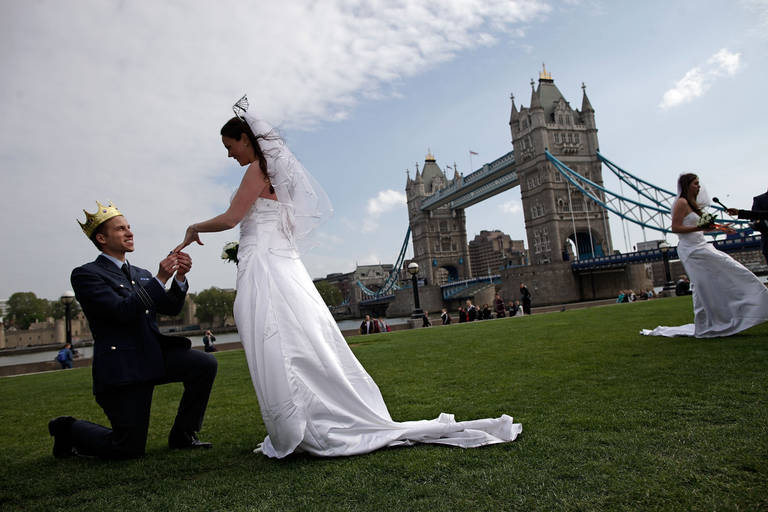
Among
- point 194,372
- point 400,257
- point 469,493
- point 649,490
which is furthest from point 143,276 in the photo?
point 400,257

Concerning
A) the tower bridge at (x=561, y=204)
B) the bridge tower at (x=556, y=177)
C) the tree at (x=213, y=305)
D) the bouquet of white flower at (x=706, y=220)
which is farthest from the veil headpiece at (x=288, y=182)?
the tree at (x=213, y=305)

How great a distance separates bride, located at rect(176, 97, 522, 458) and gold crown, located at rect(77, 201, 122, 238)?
484 millimetres

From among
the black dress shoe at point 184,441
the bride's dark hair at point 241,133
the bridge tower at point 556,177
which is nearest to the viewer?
the black dress shoe at point 184,441

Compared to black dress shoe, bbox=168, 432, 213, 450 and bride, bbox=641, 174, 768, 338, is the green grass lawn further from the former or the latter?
bride, bbox=641, 174, 768, 338

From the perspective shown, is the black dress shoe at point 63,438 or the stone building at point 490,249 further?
→ the stone building at point 490,249

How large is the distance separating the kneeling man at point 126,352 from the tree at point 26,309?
90.0 m

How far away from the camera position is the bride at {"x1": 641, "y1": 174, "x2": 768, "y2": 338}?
5.34m

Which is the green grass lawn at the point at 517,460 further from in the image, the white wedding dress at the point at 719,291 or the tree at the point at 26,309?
the tree at the point at 26,309

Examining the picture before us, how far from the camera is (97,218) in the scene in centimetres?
300

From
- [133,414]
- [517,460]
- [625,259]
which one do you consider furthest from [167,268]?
[625,259]

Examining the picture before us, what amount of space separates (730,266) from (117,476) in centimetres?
601

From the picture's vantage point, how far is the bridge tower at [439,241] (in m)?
73.9

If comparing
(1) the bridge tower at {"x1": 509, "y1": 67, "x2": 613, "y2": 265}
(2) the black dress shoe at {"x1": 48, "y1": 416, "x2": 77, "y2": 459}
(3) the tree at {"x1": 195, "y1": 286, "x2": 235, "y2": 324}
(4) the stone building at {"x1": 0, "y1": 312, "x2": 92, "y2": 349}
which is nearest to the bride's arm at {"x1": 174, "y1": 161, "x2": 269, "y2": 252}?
(2) the black dress shoe at {"x1": 48, "y1": 416, "x2": 77, "y2": 459}

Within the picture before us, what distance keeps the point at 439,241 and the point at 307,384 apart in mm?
73382
